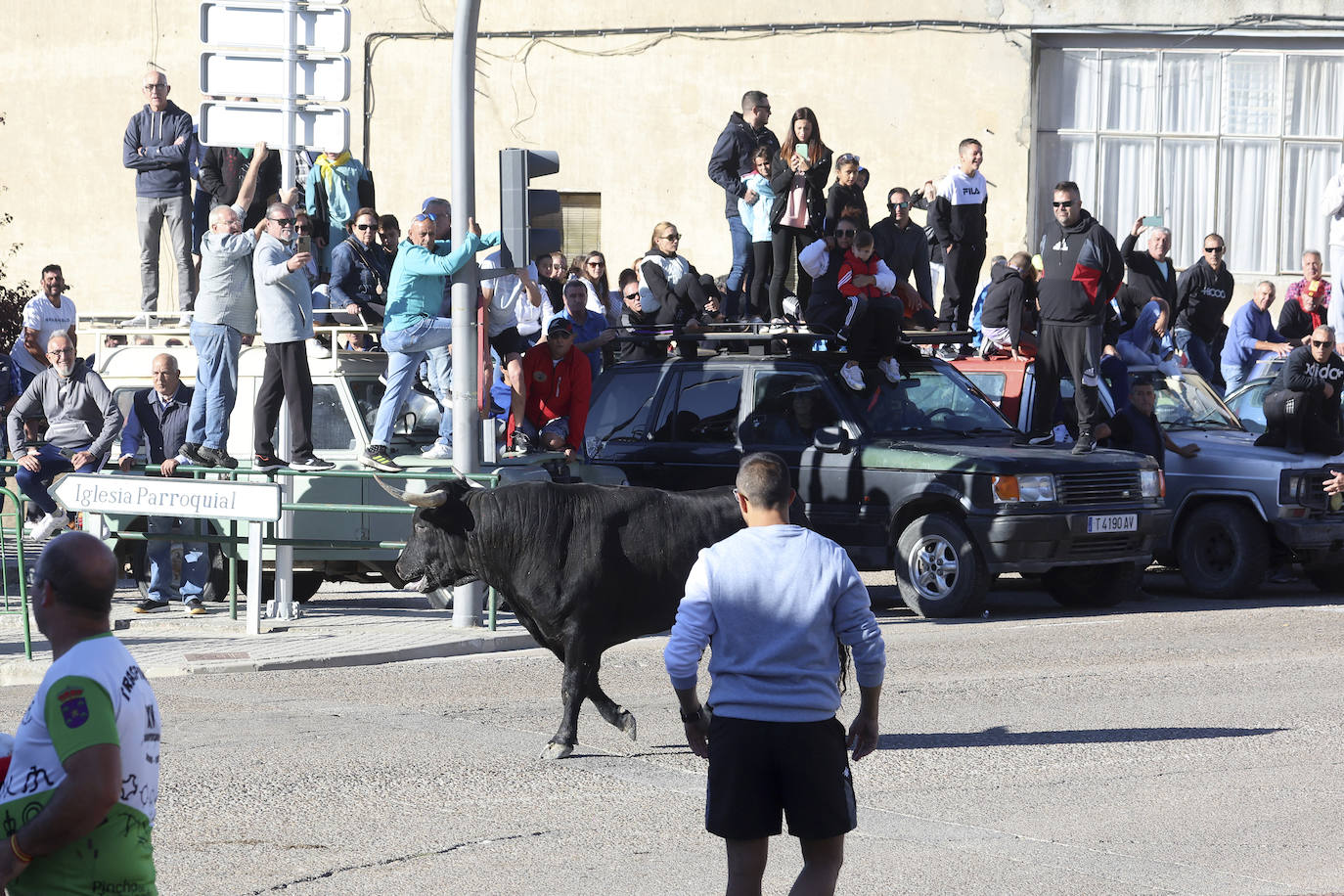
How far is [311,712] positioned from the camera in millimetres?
10383

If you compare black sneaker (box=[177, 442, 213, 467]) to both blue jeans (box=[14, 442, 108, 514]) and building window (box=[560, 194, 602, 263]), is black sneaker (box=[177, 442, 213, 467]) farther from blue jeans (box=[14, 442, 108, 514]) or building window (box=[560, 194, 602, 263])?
building window (box=[560, 194, 602, 263])

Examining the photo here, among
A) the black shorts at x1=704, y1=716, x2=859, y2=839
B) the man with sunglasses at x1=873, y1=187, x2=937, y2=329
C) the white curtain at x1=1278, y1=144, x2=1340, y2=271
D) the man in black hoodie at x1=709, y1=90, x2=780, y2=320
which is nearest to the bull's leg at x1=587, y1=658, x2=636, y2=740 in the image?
the black shorts at x1=704, y1=716, x2=859, y2=839

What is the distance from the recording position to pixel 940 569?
14.5m

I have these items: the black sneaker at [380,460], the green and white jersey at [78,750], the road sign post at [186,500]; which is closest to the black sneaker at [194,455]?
the road sign post at [186,500]

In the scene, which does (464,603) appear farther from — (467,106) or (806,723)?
(806,723)

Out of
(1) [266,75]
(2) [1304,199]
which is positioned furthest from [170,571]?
(2) [1304,199]

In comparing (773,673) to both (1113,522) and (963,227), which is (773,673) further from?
(963,227)

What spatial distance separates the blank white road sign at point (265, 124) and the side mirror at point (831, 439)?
4406 millimetres

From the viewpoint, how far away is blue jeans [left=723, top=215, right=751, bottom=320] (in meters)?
18.2

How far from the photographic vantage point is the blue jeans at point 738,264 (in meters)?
18.2

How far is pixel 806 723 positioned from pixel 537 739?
4376 mm

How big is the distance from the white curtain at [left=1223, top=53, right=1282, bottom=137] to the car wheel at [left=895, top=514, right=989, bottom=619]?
16377mm

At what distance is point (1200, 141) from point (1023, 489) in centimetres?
1616

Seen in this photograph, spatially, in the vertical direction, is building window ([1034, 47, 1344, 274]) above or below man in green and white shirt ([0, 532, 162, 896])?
above
